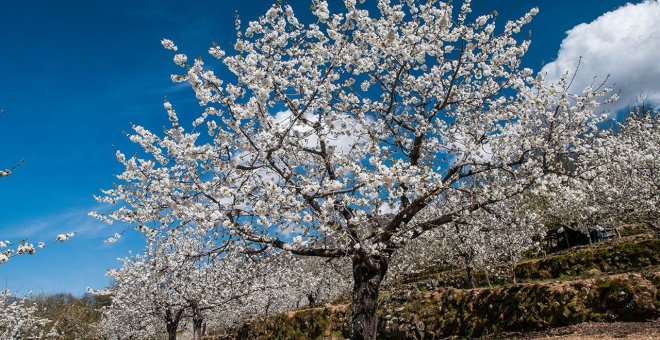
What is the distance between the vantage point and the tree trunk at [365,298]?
31.4 ft

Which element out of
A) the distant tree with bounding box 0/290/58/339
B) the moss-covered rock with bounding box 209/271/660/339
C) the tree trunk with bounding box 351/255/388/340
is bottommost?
the moss-covered rock with bounding box 209/271/660/339

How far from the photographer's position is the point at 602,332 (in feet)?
44.3

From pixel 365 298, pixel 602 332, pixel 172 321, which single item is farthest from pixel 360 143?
pixel 172 321

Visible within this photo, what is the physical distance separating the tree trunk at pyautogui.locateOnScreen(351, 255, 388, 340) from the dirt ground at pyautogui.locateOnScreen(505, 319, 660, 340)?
7.25 meters

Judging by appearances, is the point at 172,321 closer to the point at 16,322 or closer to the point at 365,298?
the point at 16,322

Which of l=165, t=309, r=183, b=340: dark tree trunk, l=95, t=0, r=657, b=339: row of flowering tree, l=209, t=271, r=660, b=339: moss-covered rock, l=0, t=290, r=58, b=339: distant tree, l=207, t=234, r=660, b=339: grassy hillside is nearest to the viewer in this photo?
l=95, t=0, r=657, b=339: row of flowering tree

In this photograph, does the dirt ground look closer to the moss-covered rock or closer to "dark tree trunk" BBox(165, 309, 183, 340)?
the moss-covered rock

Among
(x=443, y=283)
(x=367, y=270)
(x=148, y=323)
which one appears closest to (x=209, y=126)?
(x=367, y=270)

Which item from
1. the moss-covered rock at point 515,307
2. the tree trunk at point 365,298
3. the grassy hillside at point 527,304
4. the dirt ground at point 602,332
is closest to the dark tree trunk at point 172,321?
the grassy hillside at point 527,304

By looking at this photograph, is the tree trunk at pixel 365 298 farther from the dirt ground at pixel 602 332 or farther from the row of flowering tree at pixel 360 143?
the dirt ground at pixel 602 332

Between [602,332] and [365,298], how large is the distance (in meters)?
8.63

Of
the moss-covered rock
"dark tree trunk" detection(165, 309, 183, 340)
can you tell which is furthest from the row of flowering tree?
"dark tree trunk" detection(165, 309, 183, 340)

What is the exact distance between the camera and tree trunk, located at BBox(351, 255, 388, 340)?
9586 millimetres

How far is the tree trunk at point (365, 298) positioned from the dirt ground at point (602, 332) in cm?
725
